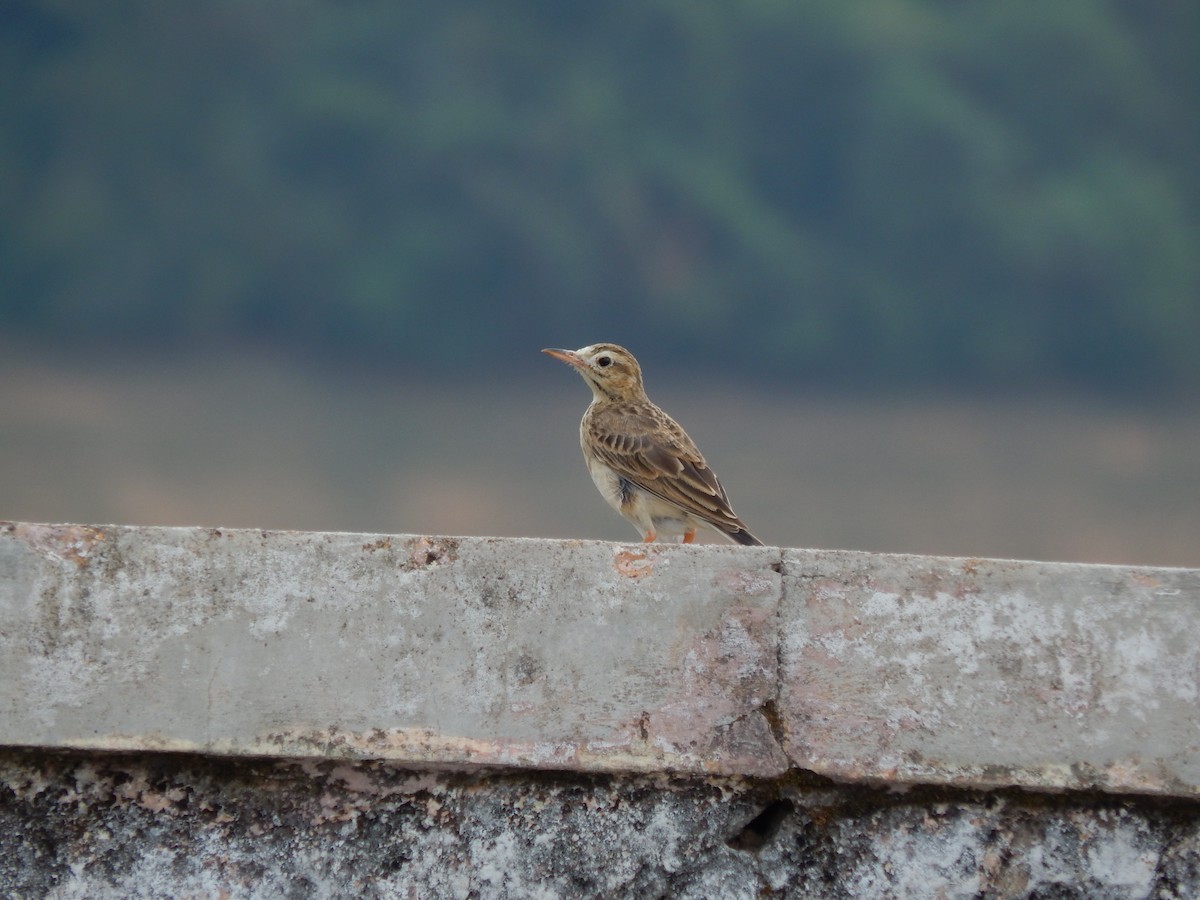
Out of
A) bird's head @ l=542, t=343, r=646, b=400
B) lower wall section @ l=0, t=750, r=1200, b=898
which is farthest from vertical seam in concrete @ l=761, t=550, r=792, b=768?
bird's head @ l=542, t=343, r=646, b=400

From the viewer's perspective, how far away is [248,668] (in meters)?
3.32

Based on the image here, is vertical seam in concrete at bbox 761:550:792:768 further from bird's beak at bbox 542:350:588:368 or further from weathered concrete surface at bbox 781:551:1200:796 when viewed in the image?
bird's beak at bbox 542:350:588:368

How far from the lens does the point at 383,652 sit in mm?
3324

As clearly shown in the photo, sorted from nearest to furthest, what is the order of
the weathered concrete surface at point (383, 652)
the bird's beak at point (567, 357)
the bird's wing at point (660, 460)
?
the weathered concrete surface at point (383, 652) → the bird's wing at point (660, 460) → the bird's beak at point (567, 357)

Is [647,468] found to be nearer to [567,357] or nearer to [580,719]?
[567,357]

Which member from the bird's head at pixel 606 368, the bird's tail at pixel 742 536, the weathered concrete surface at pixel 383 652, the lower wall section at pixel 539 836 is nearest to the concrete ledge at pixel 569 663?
the weathered concrete surface at pixel 383 652

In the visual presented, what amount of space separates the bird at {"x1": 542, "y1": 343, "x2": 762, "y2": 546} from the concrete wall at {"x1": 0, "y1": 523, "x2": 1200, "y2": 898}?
9.13ft

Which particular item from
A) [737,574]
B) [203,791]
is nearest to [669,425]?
[737,574]

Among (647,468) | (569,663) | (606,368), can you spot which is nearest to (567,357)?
(606,368)

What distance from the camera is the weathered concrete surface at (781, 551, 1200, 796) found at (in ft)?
10.9

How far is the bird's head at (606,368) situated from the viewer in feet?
23.2

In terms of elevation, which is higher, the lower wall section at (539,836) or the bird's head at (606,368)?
the bird's head at (606,368)

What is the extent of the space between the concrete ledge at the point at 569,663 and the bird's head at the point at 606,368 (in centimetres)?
374

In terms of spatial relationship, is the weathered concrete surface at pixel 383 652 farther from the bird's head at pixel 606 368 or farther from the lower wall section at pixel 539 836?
the bird's head at pixel 606 368
